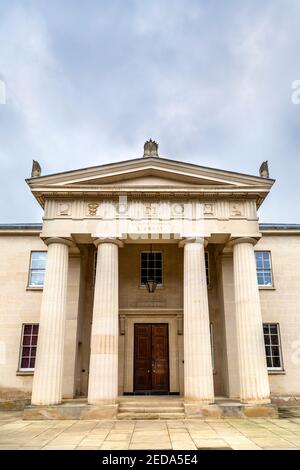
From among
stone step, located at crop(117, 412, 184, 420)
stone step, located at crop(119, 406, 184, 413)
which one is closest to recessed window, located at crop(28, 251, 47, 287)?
stone step, located at crop(119, 406, 184, 413)

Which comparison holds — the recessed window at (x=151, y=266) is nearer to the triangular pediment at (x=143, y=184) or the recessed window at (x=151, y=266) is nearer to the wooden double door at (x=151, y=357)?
the wooden double door at (x=151, y=357)

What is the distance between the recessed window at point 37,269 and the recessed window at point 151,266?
4.82 metres

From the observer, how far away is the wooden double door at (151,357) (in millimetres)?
16817

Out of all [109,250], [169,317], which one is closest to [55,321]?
[109,250]

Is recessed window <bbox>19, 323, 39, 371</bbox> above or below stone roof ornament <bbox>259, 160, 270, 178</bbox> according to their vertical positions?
below

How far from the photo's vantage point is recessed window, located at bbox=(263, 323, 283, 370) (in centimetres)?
1684

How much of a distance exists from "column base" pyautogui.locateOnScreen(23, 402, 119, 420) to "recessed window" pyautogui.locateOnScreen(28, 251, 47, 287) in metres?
6.22

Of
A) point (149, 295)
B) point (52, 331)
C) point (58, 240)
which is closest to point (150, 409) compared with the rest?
point (52, 331)

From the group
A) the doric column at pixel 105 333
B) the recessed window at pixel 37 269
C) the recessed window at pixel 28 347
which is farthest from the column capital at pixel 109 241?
the recessed window at pixel 28 347

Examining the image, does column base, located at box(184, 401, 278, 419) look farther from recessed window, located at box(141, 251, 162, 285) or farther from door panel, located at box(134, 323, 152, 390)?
recessed window, located at box(141, 251, 162, 285)

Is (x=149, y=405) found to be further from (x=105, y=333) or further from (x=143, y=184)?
(x=143, y=184)

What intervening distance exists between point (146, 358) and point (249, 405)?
5.47 meters

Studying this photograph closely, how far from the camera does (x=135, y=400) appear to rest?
14.5m
